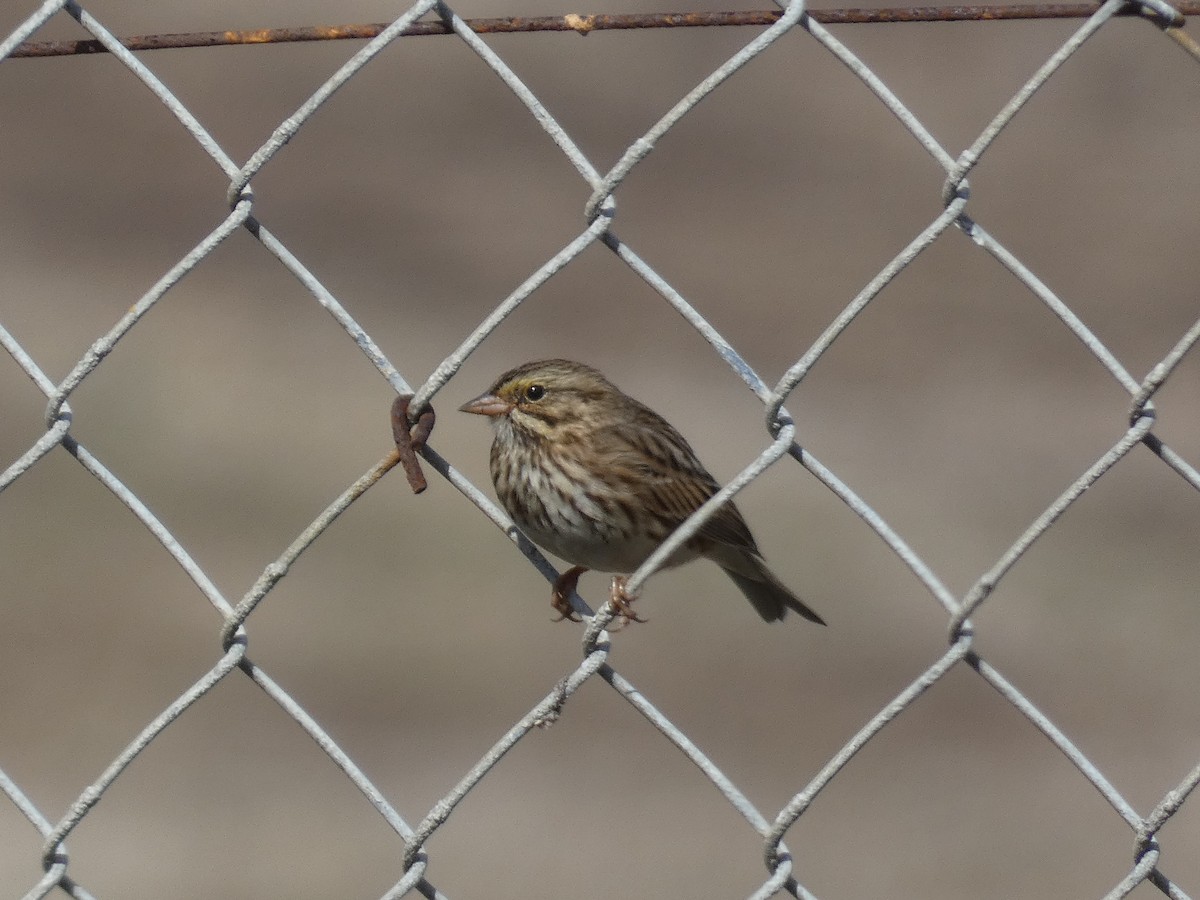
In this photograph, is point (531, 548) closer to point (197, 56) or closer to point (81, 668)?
point (81, 668)

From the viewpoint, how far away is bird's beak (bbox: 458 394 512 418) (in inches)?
123

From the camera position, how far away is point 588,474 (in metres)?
3.19

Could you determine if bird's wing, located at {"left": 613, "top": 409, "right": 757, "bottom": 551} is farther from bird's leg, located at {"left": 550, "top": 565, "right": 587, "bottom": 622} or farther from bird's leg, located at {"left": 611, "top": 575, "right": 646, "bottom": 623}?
bird's leg, located at {"left": 611, "top": 575, "right": 646, "bottom": 623}

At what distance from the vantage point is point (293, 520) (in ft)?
19.6

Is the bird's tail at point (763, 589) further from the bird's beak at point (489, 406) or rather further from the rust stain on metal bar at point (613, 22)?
the rust stain on metal bar at point (613, 22)

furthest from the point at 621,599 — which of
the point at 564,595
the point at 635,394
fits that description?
the point at 635,394

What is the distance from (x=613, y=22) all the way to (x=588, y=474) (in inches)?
57.2

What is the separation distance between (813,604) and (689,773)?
0.80m

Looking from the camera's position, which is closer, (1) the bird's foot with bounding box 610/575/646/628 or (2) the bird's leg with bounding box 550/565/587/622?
(1) the bird's foot with bounding box 610/575/646/628

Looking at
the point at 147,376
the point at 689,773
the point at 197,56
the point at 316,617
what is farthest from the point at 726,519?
the point at 197,56

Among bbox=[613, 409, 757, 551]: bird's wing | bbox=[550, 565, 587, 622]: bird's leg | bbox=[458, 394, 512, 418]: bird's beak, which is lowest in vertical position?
bbox=[550, 565, 587, 622]: bird's leg

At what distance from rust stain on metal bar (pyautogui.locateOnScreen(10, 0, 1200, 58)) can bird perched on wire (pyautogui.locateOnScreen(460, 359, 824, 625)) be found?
1311 millimetres

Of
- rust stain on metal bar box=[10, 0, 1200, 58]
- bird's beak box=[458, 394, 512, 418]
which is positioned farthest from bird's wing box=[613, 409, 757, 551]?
rust stain on metal bar box=[10, 0, 1200, 58]

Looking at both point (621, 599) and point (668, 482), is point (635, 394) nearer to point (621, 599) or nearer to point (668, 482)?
point (668, 482)
